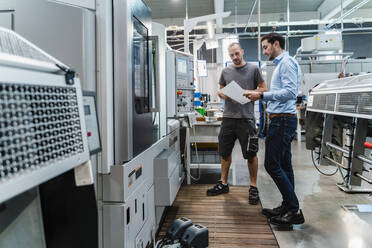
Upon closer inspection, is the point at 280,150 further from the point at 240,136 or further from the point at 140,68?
the point at 140,68

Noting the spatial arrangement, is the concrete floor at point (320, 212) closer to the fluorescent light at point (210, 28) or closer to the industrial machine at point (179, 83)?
the industrial machine at point (179, 83)

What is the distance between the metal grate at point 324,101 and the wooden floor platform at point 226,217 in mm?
1189

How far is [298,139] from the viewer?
21.6 feet

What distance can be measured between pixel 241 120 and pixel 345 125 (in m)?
0.98

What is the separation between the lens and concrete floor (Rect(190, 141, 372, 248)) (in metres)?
2.07

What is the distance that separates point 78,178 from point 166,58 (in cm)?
225

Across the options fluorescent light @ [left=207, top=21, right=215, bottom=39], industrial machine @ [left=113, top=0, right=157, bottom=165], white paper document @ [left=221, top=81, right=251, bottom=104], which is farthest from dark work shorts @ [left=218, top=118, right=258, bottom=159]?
fluorescent light @ [left=207, top=21, right=215, bottom=39]

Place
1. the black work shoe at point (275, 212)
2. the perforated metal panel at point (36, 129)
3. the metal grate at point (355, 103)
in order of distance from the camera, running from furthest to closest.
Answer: the black work shoe at point (275, 212), the metal grate at point (355, 103), the perforated metal panel at point (36, 129)

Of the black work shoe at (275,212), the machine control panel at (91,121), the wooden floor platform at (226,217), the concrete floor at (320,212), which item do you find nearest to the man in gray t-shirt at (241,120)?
the wooden floor platform at (226,217)

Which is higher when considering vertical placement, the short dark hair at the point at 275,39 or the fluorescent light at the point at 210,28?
the fluorescent light at the point at 210,28

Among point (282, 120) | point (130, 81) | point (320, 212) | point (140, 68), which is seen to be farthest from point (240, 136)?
point (130, 81)

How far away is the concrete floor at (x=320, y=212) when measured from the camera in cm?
207

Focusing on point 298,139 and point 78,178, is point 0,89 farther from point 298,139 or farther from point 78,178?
point 298,139

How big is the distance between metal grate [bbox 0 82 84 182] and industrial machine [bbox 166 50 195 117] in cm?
206
